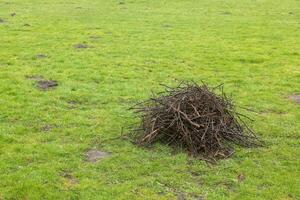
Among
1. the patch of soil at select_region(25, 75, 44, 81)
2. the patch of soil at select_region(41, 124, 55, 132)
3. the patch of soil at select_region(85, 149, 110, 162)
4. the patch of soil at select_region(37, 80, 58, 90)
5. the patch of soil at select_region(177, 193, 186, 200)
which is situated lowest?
the patch of soil at select_region(177, 193, 186, 200)

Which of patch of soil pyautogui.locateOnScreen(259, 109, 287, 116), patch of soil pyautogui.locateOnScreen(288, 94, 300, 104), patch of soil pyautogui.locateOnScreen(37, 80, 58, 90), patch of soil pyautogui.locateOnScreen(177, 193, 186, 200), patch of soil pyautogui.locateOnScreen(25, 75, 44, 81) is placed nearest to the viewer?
patch of soil pyautogui.locateOnScreen(177, 193, 186, 200)

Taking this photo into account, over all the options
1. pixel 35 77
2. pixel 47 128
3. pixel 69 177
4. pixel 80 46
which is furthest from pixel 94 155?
pixel 80 46

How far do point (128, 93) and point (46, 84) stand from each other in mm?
2925

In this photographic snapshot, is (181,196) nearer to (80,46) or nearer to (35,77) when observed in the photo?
(35,77)

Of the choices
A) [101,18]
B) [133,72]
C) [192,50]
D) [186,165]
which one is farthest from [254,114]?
[101,18]

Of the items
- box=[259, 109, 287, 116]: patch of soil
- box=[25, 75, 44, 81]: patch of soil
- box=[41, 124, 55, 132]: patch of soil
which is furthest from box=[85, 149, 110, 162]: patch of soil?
box=[25, 75, 44, 81]: patch of soil

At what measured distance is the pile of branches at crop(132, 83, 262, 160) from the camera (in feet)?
38.4

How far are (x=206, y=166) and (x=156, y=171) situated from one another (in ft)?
3.57

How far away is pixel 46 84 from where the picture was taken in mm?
17484

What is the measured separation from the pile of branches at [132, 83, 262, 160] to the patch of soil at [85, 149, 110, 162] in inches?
36.4

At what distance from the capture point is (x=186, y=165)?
441 inches

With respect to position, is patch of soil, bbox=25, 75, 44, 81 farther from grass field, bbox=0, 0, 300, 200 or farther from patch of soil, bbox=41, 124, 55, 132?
patch of soil, bbox=41, 124, 55, 132

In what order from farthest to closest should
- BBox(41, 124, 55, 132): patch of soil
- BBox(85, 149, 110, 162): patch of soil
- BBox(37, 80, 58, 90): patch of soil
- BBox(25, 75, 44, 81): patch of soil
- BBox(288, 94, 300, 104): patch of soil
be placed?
BBox(25, 75, 44, 81): patch of soil → BBox(37, 80, 58, 90): patch of soil → BBox(288, 94, 300, 104): patch of soil → BBox(41, 124, 55, 132): patch of soil → BBox(85, 149, 110, 162): patch of soil

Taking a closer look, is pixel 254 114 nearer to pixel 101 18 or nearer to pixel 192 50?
pixel 192 50
